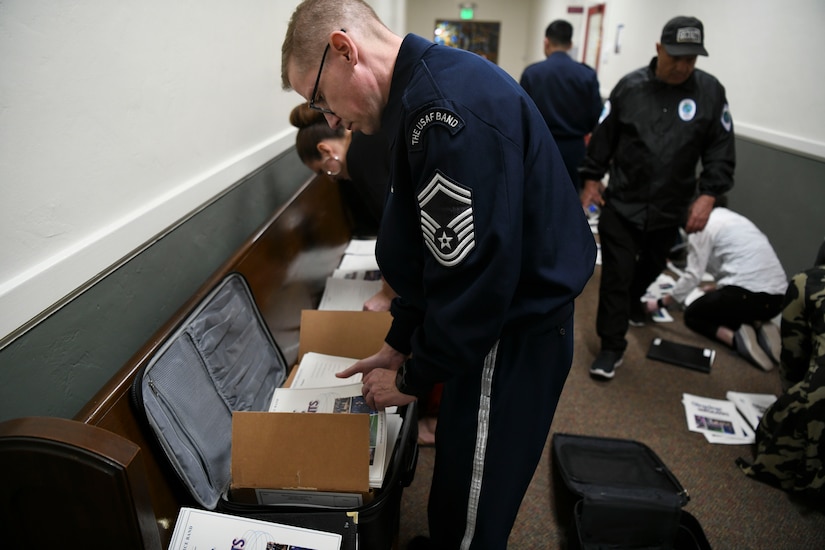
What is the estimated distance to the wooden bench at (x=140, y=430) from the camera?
620 mm

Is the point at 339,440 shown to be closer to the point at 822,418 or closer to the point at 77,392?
the point at 77,392

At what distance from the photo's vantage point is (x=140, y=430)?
1003mm

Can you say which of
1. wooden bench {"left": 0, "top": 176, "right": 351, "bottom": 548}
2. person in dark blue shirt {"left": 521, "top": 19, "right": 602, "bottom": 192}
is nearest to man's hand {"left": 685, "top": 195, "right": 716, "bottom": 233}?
person in dark blue shirt {"left": 521, "top": 19, "right": 602, "bottom": 192}

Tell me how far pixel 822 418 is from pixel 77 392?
2.06 metres

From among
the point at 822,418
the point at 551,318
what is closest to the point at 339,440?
the point at 551,318

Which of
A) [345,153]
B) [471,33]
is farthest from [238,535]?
[471,33]

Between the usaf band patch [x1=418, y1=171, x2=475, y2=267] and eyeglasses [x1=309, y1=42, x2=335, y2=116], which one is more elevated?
eyeglasses [x1=309, y1=42, x2=335, y2=116]

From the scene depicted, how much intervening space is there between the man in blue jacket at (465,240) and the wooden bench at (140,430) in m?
0.47

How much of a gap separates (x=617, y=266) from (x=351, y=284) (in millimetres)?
1261

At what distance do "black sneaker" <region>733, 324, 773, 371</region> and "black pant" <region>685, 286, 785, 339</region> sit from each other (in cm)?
7

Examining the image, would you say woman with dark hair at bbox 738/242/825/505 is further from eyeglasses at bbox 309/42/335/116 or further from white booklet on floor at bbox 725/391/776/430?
eyeglasses at bbox 309/42/335/116

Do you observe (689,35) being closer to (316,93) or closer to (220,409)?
(316,93)

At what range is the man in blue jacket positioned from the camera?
77 cm

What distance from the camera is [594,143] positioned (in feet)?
7.99
